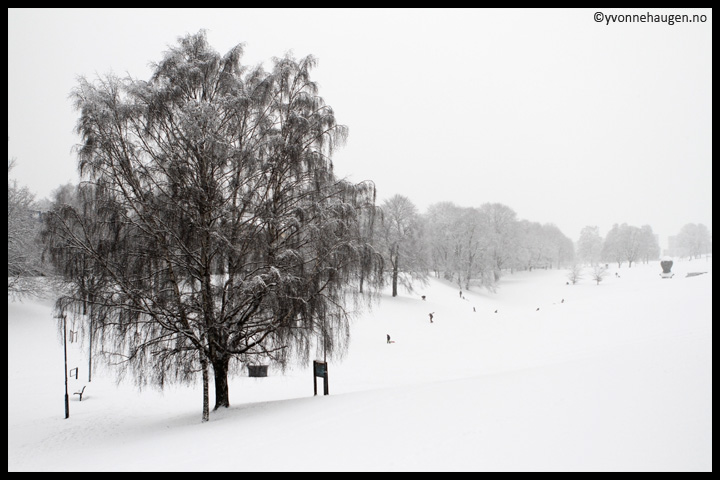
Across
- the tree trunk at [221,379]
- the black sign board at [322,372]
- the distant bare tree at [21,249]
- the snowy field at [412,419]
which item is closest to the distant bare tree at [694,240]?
the snowy field at [412,419]

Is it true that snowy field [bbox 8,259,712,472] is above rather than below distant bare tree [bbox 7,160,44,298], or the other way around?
below

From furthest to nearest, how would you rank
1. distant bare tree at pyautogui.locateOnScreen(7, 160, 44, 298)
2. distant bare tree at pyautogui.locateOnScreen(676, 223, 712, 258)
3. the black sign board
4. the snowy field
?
distant bare tree at pyautogui.locateOnScreen(676, 223, 712, 258), distant bare tree at pyautogui.locateOnScreen(7, 160, 44, 298), the black sign board, the snowy field

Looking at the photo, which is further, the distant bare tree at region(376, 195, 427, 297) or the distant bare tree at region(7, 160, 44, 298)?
the distant bare tree at region(376, 195, 427, 297)

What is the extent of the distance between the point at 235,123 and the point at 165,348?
5.45 m

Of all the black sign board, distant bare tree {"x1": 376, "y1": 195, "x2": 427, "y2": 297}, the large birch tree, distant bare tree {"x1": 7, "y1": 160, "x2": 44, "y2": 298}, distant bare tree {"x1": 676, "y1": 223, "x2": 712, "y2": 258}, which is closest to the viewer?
the large birch tree

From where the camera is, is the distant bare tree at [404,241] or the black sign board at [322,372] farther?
the distant bare tree at [404,241]

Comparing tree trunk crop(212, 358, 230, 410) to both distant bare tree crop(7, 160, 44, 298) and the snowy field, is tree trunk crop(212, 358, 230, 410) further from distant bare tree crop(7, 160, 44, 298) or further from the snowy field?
distant bare tree crop(7, 160, 44, 298)

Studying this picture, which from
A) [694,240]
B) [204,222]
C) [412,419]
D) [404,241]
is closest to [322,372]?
[412,419]

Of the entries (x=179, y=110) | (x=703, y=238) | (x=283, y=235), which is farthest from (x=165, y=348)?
(x=703, y=238)

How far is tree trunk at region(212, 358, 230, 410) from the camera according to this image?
32.2ft

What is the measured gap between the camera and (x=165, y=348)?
902 cm

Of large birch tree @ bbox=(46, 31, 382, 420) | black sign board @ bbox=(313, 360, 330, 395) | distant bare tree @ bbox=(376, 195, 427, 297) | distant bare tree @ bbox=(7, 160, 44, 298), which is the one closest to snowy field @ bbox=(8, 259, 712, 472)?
black sign board @ bbox=(313, 360, 330, 395)

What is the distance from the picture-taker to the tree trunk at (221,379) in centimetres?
981

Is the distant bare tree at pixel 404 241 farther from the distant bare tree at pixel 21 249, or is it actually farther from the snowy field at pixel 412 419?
the distant bare tree at pixel 21 249
